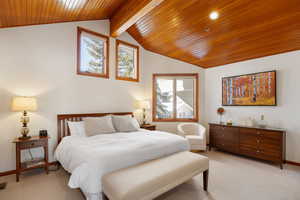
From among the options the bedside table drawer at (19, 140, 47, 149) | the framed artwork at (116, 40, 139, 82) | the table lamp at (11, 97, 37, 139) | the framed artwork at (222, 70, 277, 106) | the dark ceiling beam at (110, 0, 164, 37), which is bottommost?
the bedside table drawer at (19, 140, 47, 149)

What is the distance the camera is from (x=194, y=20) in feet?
9.94

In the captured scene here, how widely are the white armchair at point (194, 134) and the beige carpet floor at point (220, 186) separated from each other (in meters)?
0.93

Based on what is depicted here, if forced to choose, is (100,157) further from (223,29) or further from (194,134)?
(194,134)

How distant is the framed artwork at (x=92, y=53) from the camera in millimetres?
3685

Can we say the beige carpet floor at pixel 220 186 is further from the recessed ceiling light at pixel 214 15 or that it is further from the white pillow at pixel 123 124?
the recessed ceiling light at pixel 214 15

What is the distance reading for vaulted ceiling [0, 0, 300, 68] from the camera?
8.09 ft

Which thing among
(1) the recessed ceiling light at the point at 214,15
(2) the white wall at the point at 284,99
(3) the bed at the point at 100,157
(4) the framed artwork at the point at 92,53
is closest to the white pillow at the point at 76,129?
(3) the bed at the point at 100,157

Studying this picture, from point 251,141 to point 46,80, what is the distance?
5025 millimetres

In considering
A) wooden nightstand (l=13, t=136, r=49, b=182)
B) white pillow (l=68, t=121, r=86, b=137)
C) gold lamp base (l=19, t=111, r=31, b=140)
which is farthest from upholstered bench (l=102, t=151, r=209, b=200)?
gold lamp base (l=19, t=111, r=31, b=140)

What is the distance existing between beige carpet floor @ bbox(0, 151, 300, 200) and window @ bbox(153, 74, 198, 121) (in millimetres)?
2216

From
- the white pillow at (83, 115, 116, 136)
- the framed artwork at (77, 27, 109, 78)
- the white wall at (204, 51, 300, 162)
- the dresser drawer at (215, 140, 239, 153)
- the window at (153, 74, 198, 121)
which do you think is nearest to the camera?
the white pillow at (83, 115, 116, 136)

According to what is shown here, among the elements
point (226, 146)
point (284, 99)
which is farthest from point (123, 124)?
point (284, 99)

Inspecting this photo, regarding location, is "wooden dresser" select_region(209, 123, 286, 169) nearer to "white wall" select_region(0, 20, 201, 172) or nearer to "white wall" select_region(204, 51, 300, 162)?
"white wall" select_region(204, 51, 300, 162)

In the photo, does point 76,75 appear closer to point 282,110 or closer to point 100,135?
point 100,135
